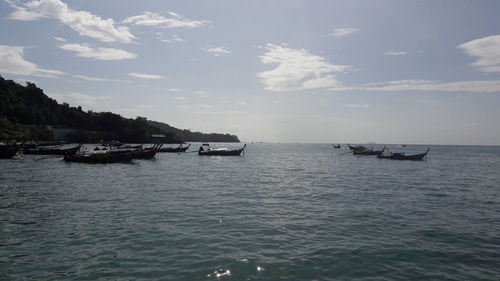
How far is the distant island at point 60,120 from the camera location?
136375mm

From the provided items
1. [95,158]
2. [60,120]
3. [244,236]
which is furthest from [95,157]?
[60,120]

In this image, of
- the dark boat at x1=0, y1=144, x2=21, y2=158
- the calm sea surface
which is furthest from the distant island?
the calm sea surface

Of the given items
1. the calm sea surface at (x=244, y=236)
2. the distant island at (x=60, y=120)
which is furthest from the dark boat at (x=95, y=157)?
the distant island at (x=60, y=120)

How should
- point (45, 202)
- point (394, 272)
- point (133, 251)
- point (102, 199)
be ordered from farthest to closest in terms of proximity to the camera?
point (102, 199), point (45, 202), point (133, 251), point (394, 272)

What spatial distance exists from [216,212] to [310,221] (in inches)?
206

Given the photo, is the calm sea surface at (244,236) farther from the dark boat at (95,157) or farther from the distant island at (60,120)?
the distant island at (60,120)

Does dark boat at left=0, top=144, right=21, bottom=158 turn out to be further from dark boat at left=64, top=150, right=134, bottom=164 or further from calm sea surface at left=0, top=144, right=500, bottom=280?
calm sea surface at left=0, top=144, right=500, bottom=280

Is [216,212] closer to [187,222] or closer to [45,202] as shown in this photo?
[187,222]

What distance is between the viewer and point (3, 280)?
9.34 metres

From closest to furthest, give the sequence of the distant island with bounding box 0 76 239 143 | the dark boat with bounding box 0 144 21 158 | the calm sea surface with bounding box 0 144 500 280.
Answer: the calm sea surface with bounding box 0 144 500 280 < the dark boat with bounding box 0 144 21 158 < the distant island with bounding box 0 76 239 143

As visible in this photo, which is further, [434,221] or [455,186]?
[455,186]

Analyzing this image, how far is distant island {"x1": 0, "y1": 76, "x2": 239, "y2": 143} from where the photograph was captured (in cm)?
13638

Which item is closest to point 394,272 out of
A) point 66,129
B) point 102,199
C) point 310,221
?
point 310,221

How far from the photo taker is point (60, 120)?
179250mm
